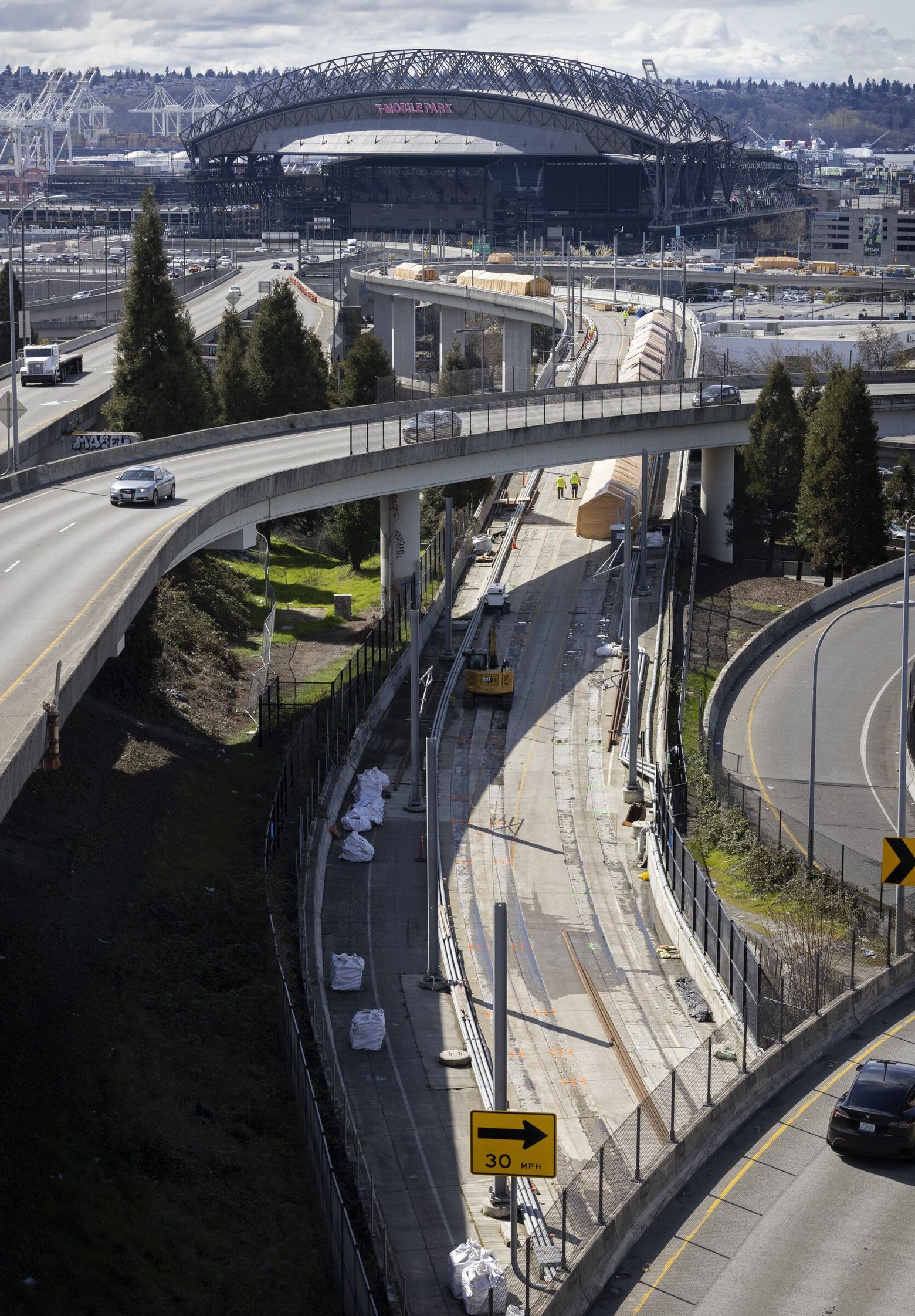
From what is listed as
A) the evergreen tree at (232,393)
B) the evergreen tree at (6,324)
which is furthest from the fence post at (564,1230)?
the evergreen tree at (6,324)

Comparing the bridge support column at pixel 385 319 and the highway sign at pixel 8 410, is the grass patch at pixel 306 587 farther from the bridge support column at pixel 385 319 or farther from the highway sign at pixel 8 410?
the bridge support column at pixel 385 319

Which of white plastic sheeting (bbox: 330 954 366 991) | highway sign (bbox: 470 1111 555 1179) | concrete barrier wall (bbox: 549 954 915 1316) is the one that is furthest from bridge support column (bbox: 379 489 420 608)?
highway sign (bbox: 470 1111 555 1179)

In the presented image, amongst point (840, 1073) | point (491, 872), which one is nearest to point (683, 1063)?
point (840, 1073)

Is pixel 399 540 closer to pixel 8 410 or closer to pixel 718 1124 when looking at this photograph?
pixel 8 410

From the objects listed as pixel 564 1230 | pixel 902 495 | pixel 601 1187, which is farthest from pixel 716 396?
pixel 564 1230

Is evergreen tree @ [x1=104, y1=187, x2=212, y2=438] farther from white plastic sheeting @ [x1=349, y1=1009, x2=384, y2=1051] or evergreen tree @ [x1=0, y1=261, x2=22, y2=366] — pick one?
white plastic sheeting @ [x1=349, y1=1009, x2=384, y2=1051]
